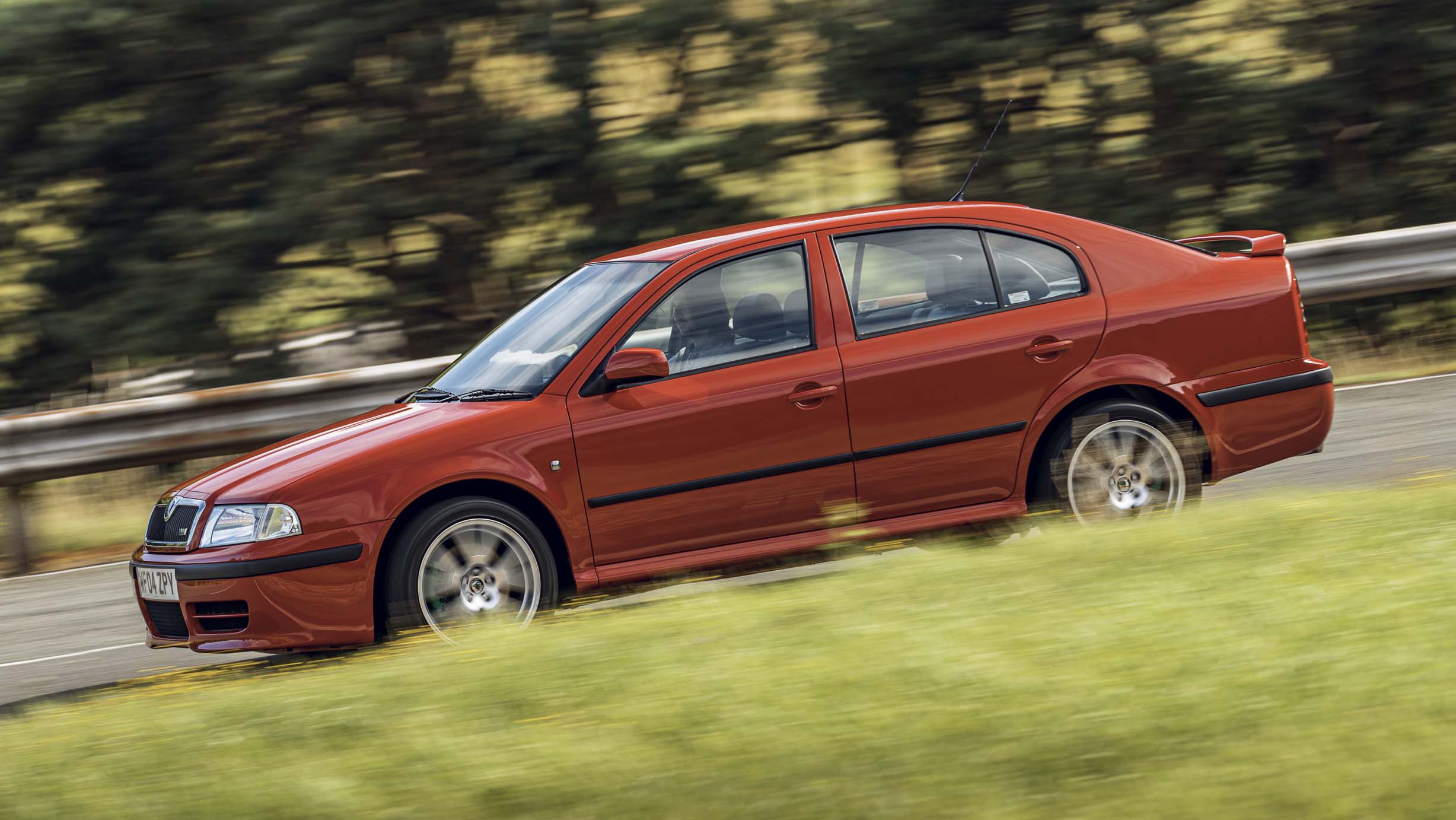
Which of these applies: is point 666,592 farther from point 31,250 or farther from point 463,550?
point 31,250

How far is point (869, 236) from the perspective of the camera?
651 centimetres

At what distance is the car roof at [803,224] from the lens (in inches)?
256

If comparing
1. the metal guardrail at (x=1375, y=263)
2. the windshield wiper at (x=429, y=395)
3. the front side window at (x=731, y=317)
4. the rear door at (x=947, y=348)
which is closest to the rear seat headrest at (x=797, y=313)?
the front side window at (x=731, y=317)

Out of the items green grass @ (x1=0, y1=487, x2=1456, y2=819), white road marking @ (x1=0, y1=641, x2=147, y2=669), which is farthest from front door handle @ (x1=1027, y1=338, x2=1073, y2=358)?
white road marking @ (x1=0, y1=641, x2=147, y2=669)

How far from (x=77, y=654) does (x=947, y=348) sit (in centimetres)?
425

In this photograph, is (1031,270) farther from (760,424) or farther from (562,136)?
(562,136)

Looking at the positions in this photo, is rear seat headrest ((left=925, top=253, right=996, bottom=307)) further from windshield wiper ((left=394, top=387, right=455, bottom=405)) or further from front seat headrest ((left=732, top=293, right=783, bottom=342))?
windshield wiper ((left=394, top=387, right=455, bottom=405))

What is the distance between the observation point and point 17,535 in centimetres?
955

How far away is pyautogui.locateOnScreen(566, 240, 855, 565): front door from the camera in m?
5.96

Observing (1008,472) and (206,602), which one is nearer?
(206,602)

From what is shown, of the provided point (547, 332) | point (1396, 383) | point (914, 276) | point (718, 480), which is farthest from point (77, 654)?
point (1396, 383)

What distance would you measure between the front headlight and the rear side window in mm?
2405

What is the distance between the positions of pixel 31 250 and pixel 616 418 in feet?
28.5

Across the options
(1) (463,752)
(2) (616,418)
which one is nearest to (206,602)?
(2) (616,418)
